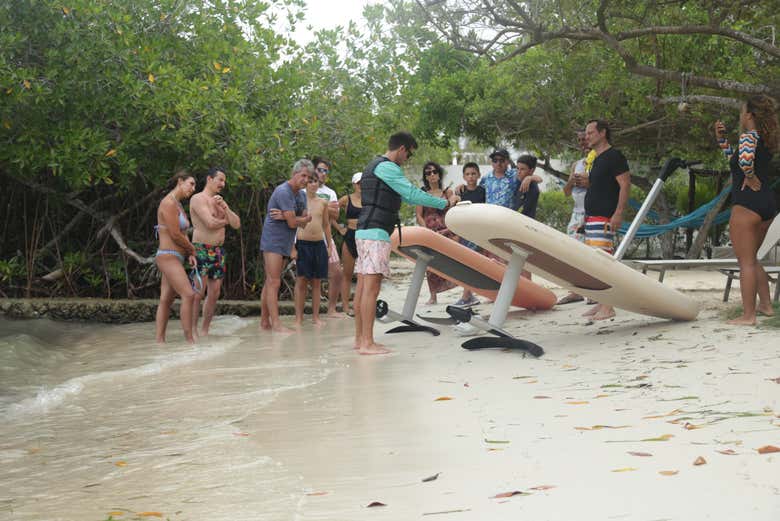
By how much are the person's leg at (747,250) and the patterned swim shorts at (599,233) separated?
3.85 feet

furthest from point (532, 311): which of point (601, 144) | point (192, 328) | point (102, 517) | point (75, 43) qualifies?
point (102, 517)

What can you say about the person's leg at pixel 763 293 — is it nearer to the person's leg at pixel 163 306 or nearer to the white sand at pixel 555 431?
the white sand at pixel 555 431

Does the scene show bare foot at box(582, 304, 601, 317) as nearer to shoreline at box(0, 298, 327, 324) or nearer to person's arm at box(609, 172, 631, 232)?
person's arm at box(609, 172, 631, 232)

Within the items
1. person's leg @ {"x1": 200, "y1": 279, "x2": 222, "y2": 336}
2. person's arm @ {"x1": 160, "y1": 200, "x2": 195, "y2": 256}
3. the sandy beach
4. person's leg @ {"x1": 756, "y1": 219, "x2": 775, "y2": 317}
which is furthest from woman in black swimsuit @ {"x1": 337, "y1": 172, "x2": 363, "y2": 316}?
person's leg @ {"x1": 756, "y1": 219, "x2": 775, "y2": 317}

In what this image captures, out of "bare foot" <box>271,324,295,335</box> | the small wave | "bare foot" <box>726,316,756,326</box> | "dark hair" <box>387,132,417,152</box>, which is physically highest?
"dark hair" <box>387,132,417,152</box>

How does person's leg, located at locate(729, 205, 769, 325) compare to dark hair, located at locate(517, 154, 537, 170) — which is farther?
dark hair, located at locate(517, 154, 537, 170)

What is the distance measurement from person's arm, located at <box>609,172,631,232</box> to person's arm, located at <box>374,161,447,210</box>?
5.04ft

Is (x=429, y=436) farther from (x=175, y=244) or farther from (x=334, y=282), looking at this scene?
(x=334, y=282)

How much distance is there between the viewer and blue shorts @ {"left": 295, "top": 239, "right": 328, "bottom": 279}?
9148 millimetres

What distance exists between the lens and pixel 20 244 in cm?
1148

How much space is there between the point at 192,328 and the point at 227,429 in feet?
12.2

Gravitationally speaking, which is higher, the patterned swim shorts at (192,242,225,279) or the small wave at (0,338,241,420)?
the patterned swim shorts at (192,242,225,279)

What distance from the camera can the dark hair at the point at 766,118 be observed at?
643 cm

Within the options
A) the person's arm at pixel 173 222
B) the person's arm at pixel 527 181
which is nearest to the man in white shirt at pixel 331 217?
the person's arm at pixel 173 222
